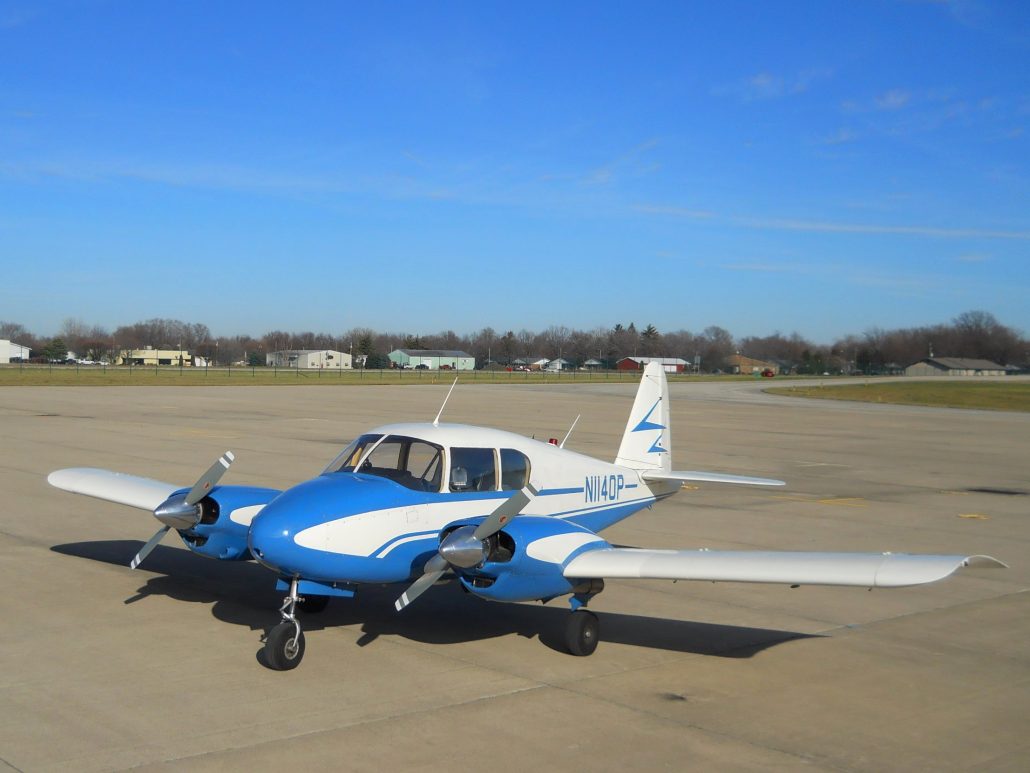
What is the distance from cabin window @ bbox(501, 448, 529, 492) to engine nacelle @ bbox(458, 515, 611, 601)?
3.15ft

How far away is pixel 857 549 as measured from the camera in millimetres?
15000

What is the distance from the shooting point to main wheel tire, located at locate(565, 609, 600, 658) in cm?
903

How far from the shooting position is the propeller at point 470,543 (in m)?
8.24

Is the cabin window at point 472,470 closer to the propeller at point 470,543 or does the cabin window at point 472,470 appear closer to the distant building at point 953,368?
the propeller at point 470,543

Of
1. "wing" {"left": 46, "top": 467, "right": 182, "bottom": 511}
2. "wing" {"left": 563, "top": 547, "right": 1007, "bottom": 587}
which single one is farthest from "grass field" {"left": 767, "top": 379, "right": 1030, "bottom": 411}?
"wing" {"left": 46, "top": 467, "right": 182, "bottom": 511}

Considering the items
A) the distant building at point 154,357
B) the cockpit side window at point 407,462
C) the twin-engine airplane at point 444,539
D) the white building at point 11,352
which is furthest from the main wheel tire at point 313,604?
the distant building at point 154,357

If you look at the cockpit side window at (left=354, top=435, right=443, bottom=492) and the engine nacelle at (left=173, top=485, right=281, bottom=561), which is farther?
the engine nacelle at (left=173, top=485, right=281, bottom=561)

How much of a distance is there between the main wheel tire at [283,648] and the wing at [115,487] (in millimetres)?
3874

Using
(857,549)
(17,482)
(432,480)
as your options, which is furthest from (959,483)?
(17,482)

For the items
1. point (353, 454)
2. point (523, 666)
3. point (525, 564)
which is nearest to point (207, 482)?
point (353, 454)

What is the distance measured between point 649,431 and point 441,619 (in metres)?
4.24

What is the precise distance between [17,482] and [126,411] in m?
22.0

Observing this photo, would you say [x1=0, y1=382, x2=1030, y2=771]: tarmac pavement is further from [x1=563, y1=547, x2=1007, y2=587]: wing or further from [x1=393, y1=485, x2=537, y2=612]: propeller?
[x1=563, y1=547, x2=1007, y2=587]: wing

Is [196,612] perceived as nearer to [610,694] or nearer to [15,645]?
[15,645]
